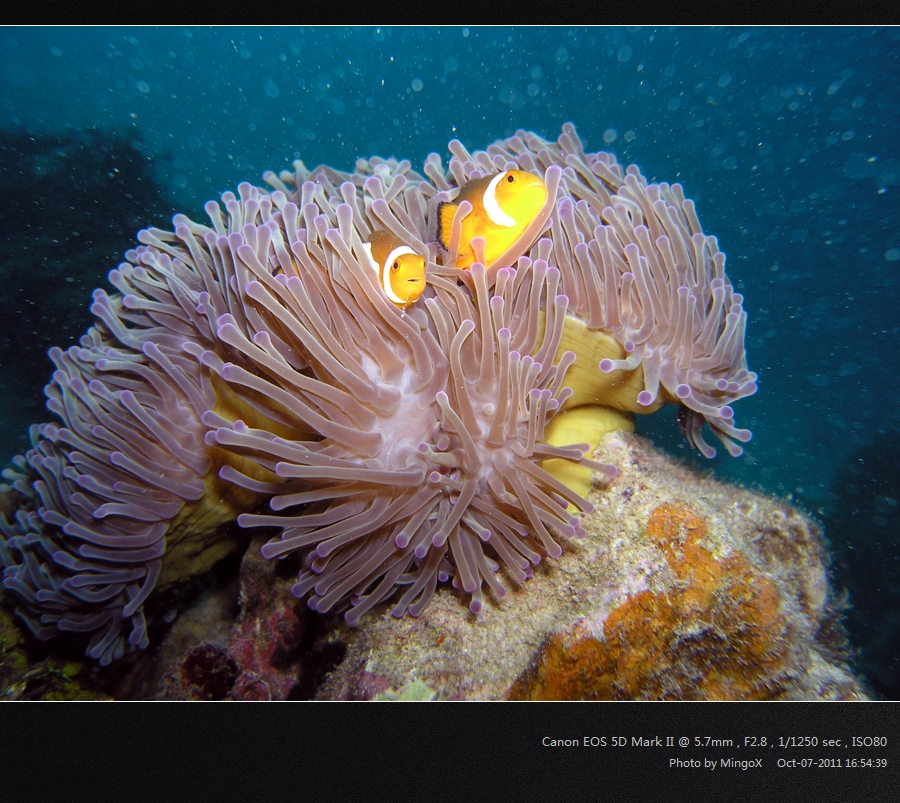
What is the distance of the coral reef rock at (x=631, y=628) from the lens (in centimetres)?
120

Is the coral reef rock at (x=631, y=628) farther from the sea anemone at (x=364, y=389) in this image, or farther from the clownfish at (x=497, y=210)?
the clownfish at (x=497, y=210)

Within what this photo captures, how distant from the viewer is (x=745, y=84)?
2284 cm

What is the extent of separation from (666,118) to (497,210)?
96.0 ft

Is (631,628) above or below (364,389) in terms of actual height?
below

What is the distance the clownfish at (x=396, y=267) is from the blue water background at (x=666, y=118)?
18.5 m

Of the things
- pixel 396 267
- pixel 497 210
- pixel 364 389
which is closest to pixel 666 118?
pixel 497 210

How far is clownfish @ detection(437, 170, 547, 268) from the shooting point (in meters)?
1.30

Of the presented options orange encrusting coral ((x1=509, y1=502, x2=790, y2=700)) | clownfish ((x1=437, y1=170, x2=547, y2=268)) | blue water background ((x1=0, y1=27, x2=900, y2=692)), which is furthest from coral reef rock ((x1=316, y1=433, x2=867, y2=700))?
blue water background ((x1=0, y1=27, x2=900, y2=692))

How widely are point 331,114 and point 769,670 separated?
3126 cm

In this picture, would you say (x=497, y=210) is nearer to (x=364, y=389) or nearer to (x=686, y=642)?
(x=364, y=389)

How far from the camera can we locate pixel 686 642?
47.7 inches

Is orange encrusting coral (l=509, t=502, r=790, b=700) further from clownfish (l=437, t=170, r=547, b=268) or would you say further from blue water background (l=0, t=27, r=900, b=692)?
blue water background (l=0, t=27, r=900, b=692)

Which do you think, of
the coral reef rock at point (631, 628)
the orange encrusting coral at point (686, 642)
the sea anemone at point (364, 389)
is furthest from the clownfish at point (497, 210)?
the orange encrusting coral at point (686, 642)

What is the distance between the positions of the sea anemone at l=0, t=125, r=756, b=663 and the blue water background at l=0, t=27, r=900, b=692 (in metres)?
18.0
